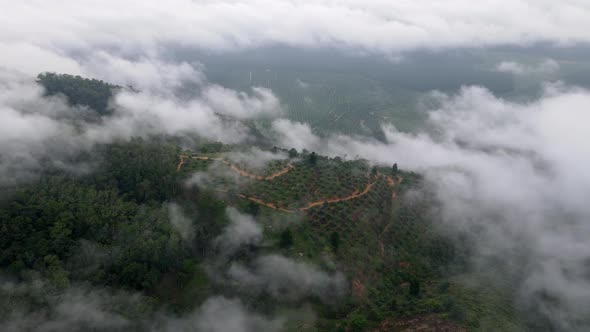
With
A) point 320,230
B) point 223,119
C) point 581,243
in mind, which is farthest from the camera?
point 223,119

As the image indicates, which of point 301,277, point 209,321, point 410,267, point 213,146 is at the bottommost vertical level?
point 209,321

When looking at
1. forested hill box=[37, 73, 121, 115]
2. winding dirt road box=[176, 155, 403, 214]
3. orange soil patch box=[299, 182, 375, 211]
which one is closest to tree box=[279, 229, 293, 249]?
winding dirt road box=[176, 155, 403, 214]

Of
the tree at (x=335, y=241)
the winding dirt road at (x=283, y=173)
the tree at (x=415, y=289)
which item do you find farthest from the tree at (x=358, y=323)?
the winding dirt road at (x=283, y=173)

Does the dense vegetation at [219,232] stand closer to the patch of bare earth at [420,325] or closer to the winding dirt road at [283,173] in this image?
the winding dirt road at [283,173]

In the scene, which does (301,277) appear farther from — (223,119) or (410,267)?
(223,119)

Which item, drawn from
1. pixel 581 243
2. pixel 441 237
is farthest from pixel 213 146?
pixel 581 243

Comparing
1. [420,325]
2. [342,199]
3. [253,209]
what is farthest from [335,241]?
[420,325]
